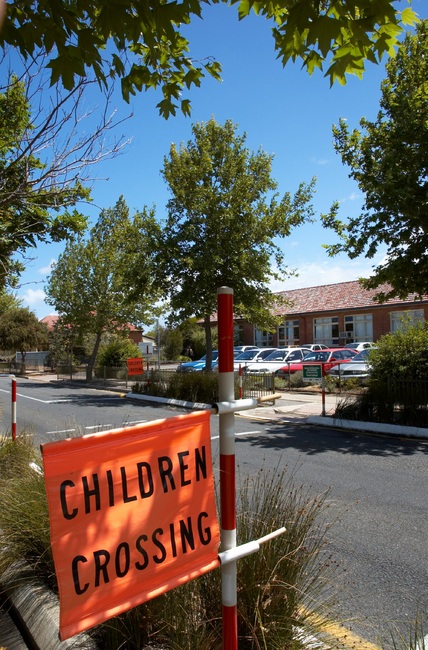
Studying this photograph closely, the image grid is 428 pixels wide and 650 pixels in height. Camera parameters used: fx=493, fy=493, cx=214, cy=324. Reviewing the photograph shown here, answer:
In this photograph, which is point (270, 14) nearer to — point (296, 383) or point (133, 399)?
point (133, 399)

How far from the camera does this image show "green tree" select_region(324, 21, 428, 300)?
11000 mm

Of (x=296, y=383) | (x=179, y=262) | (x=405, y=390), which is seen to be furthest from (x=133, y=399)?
(x=405, y=390)

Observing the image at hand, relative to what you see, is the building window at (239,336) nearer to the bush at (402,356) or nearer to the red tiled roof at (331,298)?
the red tiled roof at (331,298)

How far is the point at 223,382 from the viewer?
206 cm

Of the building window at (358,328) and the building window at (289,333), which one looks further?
the building window at (289,333)

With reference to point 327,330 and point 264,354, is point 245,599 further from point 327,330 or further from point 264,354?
point 327,330

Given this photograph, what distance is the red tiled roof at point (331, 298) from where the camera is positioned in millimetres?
36031

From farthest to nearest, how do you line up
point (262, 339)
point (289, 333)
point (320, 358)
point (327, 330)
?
point (262, 339) → point (289, 333) → point (327, 330) → point (320, 358)

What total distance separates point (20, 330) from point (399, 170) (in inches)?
1661

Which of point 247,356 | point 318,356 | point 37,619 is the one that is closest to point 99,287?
point 247,356

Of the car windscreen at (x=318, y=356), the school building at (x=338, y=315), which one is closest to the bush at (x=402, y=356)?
the car windscreen at (x=318, y=356)

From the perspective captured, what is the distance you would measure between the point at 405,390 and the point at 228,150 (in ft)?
37.0

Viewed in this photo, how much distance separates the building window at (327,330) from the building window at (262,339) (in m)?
5.59

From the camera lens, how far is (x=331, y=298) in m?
39.2
